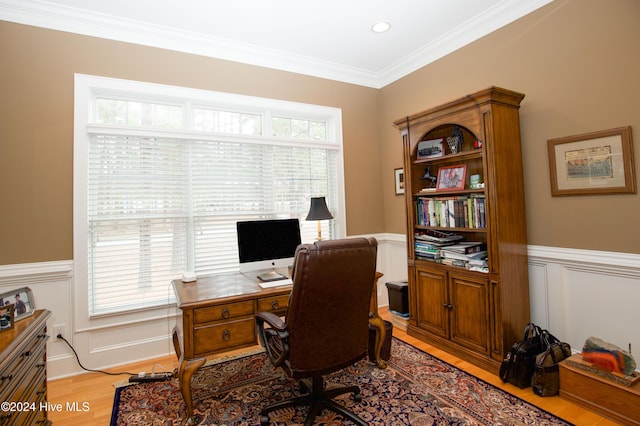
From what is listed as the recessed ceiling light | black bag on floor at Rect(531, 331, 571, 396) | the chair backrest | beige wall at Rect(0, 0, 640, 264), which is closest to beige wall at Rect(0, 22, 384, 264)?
beige wall at Rect(0, 0, 640, 264)

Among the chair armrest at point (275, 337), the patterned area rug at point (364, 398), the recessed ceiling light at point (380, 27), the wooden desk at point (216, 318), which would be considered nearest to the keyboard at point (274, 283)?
the wooden desk at point (216, 318)

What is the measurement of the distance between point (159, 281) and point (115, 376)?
2.68 ft

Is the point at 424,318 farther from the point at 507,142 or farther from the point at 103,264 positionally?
the point at 103,264

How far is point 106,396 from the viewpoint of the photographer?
2.36m

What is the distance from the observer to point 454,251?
2883mm

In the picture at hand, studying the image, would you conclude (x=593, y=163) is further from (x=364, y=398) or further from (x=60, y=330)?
(x=60, y=330)

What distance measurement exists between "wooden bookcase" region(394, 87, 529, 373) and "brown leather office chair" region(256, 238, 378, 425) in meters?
1.23

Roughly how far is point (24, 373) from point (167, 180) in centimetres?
188

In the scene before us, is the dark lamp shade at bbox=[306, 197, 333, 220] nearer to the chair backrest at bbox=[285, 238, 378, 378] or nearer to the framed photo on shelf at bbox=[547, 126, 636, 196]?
the chair backrest at bbox=[285, 238, 378, 378]

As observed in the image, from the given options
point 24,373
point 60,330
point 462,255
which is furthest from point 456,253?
point 60,330

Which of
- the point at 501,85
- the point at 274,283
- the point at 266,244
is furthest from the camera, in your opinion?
the point at 501,85

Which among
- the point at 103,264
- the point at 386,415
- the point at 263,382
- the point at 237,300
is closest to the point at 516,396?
the point at 386,415

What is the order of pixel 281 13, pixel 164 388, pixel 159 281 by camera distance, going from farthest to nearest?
pixel 159 281 < pixel 281 13 < pixel 164 388

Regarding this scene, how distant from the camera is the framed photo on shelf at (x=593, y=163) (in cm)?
217
